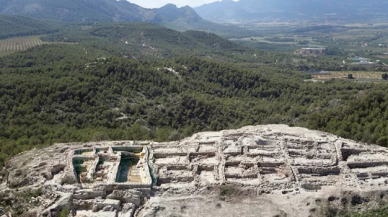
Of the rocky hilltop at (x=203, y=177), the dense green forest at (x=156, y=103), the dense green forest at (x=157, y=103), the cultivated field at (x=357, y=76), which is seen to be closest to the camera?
the rocky hilltop at (x=203, y=177)

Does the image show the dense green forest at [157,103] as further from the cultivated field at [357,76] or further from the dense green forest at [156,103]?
the cultivated field at [357,76]

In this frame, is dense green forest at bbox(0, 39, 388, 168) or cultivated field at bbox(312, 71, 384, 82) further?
cultivated field at bbox(312, 71, 384, 82)

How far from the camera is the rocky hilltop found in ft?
61.1

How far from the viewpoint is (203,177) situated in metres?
21.6

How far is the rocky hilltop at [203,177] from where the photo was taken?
18.6 m

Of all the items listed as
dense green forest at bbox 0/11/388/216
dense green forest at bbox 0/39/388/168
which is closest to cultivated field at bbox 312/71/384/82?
dense green forest at bbox 0/39/388/168

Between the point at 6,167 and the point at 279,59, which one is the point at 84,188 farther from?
the point at 279,59

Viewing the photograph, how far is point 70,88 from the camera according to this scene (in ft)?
146

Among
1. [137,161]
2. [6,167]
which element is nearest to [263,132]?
[137,161]

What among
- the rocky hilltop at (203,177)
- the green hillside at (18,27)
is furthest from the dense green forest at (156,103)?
the green hillside at (18,27)

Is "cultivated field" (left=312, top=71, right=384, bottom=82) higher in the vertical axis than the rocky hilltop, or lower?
lower

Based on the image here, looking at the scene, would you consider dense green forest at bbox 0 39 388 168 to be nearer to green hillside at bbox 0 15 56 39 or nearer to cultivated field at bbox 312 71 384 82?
cultivated field at bbox 312 71 384 82


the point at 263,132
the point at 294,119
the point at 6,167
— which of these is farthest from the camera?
the point at 294,119

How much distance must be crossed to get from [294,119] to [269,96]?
17361mm
